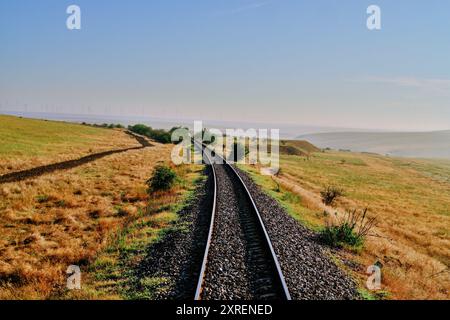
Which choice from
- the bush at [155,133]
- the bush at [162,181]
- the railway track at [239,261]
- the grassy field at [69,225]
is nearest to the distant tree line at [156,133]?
the bush at [155,133]

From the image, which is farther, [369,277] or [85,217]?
[85,217]

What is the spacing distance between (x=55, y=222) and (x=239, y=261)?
29.9 ft

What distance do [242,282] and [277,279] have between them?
0.85 m

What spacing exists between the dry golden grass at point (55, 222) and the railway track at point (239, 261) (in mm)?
A: 3574

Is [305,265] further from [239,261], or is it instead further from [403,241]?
[403,241]

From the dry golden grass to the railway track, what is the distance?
11.7 feet

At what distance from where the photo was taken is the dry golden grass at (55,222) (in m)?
8.23

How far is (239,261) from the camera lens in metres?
8.64

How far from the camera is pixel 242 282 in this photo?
7473 mm

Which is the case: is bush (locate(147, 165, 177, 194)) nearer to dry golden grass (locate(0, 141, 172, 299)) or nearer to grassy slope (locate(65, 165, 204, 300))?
dry golden grass (locate(0, 141, 172, 299))
